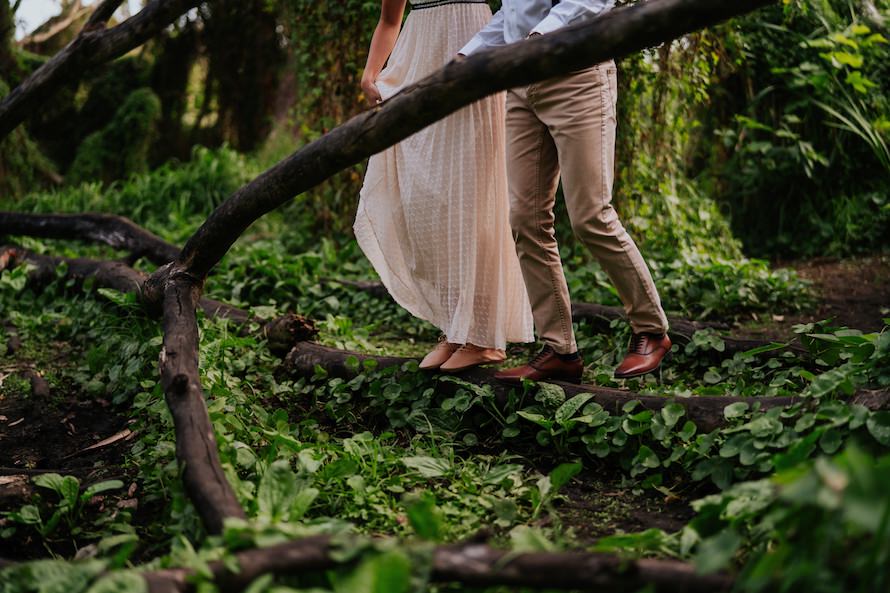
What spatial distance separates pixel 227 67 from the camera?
37.0 feet

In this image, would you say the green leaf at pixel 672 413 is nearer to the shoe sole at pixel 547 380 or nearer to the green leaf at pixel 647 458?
the green leaf at pixel 647 458

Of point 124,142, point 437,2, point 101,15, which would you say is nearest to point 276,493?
point 437,2

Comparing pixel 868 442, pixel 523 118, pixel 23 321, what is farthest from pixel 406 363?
pixel 23 321

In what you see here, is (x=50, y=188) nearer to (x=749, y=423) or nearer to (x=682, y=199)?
(x=682, y=199)

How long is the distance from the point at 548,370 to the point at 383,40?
4.63 feet

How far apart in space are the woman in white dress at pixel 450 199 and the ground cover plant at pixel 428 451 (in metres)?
0.26

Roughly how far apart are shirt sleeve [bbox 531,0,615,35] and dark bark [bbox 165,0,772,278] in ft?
1.60

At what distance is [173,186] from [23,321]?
3.56 meters

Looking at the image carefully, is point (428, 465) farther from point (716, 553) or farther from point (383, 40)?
point (383, 40)

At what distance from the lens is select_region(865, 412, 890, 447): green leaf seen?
6.86 ft

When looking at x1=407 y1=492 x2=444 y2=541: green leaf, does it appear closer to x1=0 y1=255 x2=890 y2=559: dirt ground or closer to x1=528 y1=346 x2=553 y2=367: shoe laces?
x1=0 y1=255 x2=890 y2=559: dirt ground

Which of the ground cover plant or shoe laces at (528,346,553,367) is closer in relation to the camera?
the ground cover plant

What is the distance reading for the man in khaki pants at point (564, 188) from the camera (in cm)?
283

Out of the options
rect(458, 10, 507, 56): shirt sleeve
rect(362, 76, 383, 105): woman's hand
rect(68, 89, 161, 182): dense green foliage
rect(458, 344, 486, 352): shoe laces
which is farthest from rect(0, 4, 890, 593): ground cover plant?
rect(68, 89, 161, 182): dense green foliage
